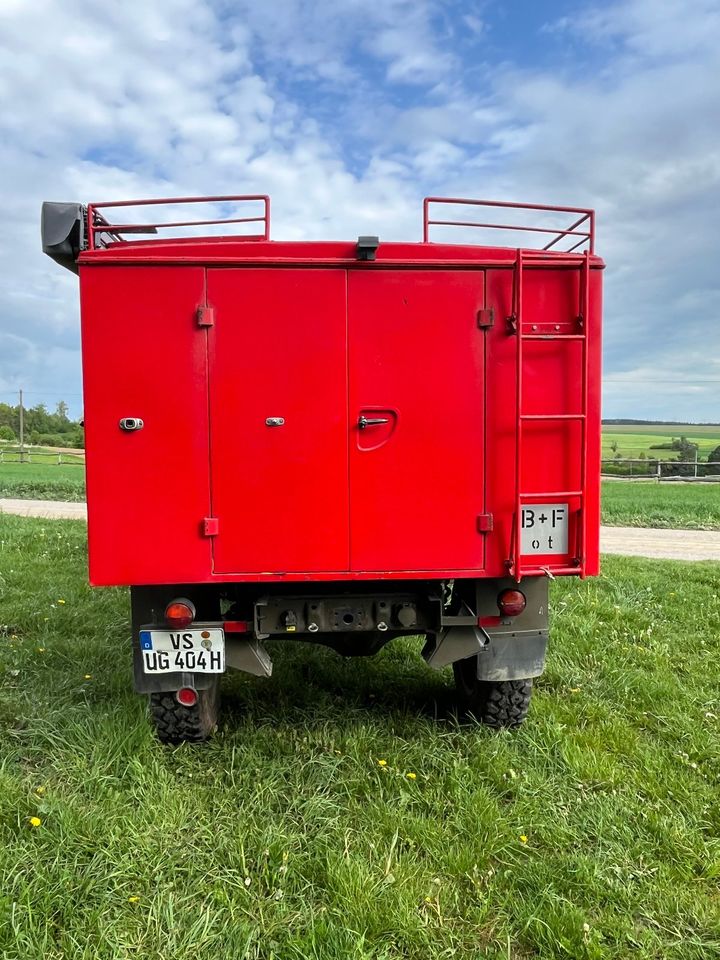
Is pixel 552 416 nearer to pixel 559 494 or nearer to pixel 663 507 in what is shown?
pixel 559 494

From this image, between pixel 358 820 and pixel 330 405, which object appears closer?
pixel 358 820

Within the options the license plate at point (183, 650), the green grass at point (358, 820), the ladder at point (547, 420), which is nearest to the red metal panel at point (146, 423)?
the license plate at point (183, 650)

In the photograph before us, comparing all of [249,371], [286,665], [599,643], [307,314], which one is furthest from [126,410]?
[599,643]

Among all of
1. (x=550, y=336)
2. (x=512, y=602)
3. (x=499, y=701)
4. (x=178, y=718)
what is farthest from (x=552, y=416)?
(x=178, y=718)

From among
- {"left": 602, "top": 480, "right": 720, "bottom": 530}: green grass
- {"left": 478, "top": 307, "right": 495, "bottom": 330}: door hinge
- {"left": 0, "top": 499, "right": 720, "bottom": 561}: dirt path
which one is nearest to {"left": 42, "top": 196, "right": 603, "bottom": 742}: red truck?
{"left": 478, "top": 307, "right": 495, "bottom": 330}: door hinge

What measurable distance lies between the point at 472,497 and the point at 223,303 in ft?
5.20

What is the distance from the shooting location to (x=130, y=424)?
3242 mm

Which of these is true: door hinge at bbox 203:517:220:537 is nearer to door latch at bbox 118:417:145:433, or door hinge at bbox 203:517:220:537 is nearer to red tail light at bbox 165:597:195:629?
red tail light at bbox 165:597:195:629

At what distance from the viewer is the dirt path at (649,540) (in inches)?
453

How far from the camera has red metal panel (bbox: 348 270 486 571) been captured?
332 centimetres

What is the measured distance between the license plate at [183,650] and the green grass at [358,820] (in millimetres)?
489

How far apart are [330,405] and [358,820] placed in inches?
78.2

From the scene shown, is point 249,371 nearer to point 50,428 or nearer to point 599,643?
point 599,643

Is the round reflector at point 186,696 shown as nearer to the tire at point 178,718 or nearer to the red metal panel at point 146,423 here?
the tire at point 178,718
